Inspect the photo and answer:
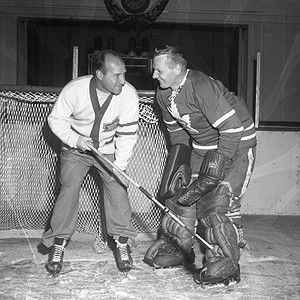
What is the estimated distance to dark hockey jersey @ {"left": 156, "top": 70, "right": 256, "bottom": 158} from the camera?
3.71 meters

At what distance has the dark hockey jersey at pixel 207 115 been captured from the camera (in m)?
3.71

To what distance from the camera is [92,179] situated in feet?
16.7

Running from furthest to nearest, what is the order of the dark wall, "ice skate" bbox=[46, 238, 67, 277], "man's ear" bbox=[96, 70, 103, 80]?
the dark wall, "man's ear" bbox=[96, 70, 103, 80], "ice skate" bbox=[46, 238, 67, 277]

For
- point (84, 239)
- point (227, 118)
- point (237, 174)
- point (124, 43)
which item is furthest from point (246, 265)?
point (124, 43)

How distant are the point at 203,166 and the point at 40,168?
1968 millimetres

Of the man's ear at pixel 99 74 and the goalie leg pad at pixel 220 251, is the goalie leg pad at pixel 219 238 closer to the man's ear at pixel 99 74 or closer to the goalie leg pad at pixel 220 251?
the goalie leg pad at pixel 220 251

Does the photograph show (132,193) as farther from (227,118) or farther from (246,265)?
A: (227,118)

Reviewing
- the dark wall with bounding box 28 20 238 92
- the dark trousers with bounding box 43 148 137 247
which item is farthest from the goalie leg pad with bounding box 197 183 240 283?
the dark wall with bounding box 28 20 238 92

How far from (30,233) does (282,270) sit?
2.30 metres

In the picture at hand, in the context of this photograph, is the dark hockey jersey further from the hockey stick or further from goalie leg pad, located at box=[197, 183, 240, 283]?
the hockey stick

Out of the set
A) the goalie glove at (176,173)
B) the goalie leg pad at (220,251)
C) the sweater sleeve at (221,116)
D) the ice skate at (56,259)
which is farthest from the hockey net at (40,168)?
the goalie leg pad at (220,251)

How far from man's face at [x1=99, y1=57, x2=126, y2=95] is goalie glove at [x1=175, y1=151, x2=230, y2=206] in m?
0.77

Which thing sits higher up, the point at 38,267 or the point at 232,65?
the point at 232,65

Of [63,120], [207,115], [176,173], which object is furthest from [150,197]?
[63,120]
